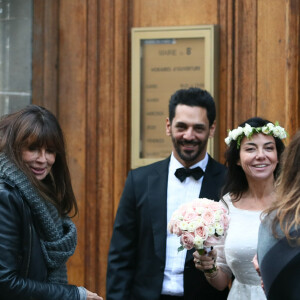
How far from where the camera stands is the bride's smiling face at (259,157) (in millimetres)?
4551

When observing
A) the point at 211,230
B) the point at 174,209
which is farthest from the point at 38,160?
the point at 174,209

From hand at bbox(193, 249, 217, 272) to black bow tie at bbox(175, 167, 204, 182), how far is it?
2.07ft

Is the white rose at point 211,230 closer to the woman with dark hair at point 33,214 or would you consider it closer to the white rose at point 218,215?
the white rose at point 218,215

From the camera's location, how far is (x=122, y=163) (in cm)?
571

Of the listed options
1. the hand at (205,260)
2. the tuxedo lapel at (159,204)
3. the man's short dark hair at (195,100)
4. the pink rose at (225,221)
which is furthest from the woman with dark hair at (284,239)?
the man's short dark hair at (195,100)

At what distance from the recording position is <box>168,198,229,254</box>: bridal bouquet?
13.6ft

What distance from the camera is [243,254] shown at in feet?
14.4

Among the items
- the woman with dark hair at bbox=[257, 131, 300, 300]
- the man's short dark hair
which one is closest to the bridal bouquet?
the man's short dark hair

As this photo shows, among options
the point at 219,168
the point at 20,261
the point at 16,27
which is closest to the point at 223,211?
the point at 219,168

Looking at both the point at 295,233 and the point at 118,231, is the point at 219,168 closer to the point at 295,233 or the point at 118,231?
the point at 118,231

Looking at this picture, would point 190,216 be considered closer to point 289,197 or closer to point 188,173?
point 188,173

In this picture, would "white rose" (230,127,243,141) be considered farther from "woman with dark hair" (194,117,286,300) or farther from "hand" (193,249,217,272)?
"hand" (193,249,217,272)

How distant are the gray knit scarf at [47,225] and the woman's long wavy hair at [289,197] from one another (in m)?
1.13

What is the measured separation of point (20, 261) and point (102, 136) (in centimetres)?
228
